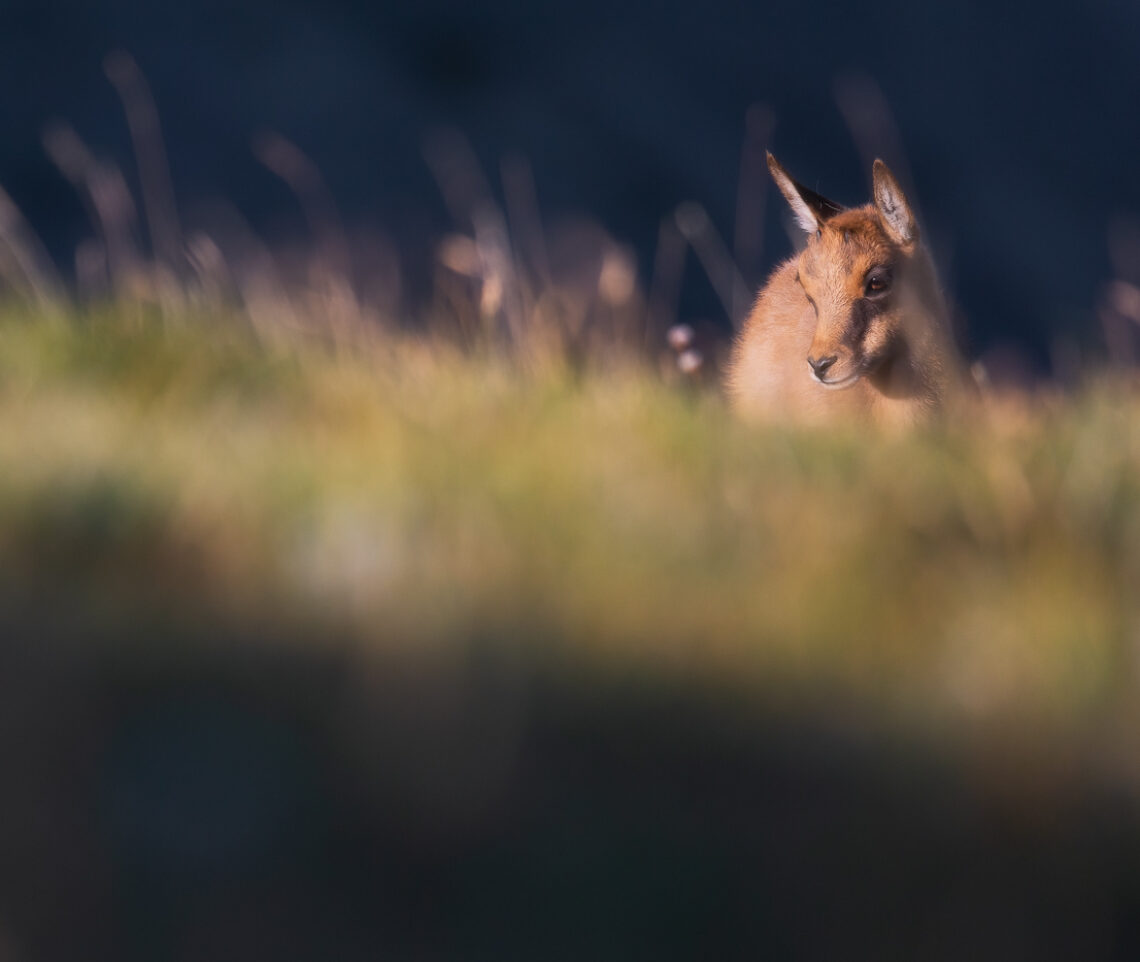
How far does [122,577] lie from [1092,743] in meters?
1.31

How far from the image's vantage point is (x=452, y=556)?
1955 mm

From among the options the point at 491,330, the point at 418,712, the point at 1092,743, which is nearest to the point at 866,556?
the point at 1092,743

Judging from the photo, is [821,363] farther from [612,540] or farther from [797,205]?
[612,540]

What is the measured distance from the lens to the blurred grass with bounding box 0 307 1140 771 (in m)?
1.75

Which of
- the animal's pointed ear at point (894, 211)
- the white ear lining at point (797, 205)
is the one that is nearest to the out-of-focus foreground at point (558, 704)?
the animal's pointed ear at point (894, 211)

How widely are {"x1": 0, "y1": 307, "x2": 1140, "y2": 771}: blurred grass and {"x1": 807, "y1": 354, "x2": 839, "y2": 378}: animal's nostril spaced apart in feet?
4.06

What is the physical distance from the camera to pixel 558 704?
1.64 meters

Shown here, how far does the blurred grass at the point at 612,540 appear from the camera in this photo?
5.75 feet

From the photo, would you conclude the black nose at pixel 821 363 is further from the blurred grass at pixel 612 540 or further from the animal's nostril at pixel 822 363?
the blurred grass at pixel 612 540

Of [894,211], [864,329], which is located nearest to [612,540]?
[864,329]

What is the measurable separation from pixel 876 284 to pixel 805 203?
348 mm

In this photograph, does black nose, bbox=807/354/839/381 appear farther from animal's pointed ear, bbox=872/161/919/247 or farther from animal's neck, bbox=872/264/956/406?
animal's pointed ear, bbox=872/161/919/247

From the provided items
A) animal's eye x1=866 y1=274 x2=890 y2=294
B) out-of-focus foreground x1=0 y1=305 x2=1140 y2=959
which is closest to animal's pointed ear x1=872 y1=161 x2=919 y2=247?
animal's eye x1=866 y1=274 x2=890 y2=294

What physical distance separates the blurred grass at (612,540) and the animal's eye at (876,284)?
1.47 meters
